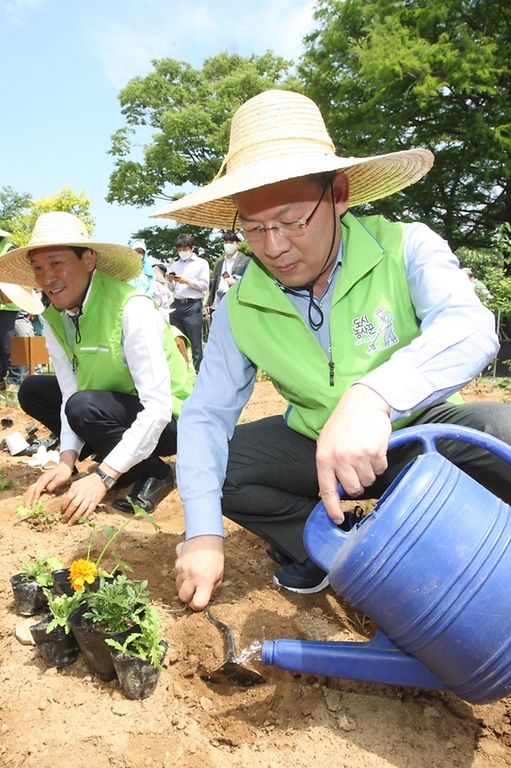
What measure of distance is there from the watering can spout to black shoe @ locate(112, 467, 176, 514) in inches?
67.3

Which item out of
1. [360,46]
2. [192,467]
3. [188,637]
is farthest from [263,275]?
[360,46]

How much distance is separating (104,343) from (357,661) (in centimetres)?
205

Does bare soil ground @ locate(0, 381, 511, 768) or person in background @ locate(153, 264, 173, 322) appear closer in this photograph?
bare soil ground @ locate(0, 381, 511, 768)

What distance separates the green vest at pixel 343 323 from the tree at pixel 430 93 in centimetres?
1256

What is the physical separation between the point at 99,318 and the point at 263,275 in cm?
127

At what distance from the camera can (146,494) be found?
3076mm

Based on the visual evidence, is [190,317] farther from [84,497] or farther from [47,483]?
[84,497]

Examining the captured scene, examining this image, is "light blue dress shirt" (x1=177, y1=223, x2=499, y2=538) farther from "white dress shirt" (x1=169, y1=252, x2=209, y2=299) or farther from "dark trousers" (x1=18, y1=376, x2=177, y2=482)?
"white dress shirt" (x1=169, y1=252, x2=209, y2=299)

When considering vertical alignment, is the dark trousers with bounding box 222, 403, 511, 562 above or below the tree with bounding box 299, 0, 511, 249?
below

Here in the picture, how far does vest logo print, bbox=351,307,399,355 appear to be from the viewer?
181cm

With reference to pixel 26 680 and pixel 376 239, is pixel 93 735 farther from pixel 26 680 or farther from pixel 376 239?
pixel 376 239

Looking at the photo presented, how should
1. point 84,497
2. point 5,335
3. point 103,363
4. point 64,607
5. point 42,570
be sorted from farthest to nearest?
point 5,335 → point 103,363 → point 84,497 → point 42,570 → point 64,607

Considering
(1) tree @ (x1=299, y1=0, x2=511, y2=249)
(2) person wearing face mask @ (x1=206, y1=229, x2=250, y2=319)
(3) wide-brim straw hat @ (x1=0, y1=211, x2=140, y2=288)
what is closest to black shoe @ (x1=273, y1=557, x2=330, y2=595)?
(3) wide-brim straw hat @ (x1=0, y1=211, x2=140, y2=288)

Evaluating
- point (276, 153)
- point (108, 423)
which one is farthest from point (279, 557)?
point (276, 153)
